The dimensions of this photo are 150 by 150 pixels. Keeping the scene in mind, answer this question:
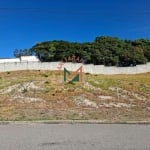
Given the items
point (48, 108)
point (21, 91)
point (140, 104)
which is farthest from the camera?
point (21, 91)

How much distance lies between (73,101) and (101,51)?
233 feet

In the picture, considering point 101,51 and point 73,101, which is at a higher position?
point 101,51

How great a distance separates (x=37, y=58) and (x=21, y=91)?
235 ft

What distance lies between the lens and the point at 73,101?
18.8 metres

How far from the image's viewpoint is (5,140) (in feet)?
29.3

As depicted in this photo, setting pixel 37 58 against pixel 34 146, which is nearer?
pixel 34 146

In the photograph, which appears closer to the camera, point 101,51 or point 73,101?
point 73,101

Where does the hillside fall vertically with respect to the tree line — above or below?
below

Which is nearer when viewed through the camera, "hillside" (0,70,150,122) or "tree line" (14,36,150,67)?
"hillside" (0,70,150,122)

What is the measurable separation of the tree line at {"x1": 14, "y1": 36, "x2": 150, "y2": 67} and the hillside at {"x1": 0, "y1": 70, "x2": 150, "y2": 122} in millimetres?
62810

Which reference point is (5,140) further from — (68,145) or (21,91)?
(21,91)

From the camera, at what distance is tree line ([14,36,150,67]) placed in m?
88.2

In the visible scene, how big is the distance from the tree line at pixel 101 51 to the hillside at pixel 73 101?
206 feet

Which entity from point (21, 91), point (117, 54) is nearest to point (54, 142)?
point (21, 91)
